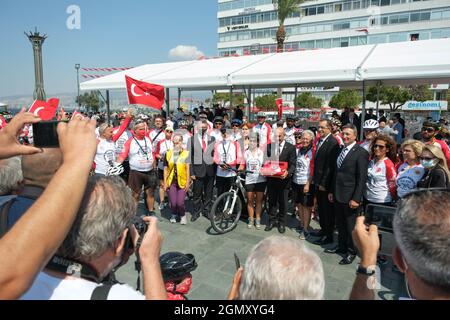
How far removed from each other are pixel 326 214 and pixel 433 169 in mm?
1652

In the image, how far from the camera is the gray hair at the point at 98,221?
1097mm

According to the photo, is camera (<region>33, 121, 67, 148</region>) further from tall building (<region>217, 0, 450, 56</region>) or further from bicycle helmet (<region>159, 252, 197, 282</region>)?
tall building (<region>217, 0, 450, 56</region>)

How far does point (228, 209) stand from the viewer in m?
5.46

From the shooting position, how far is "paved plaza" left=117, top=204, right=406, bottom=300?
11.6 feet

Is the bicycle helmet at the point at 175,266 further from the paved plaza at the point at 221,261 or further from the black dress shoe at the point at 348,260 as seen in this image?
the black dress shoe at the point at 348,260

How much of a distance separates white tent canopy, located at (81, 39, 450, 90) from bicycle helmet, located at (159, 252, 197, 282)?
556 cm

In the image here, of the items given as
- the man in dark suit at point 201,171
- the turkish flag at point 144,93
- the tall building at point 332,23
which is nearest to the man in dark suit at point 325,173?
the man in dark suit at point 201,171

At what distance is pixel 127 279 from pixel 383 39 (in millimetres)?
54576

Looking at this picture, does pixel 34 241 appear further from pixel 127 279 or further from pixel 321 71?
pixel 321 71

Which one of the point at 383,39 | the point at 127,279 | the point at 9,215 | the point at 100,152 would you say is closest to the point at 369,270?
the point at 9,215

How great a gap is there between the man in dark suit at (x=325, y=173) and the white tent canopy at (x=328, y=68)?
2335mm

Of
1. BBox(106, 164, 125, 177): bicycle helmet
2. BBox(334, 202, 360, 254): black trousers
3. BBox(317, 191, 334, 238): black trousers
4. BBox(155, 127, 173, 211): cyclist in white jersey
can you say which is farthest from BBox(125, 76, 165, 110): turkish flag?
BBox(334, 202, 360, 254): black trousers

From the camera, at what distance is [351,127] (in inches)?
173

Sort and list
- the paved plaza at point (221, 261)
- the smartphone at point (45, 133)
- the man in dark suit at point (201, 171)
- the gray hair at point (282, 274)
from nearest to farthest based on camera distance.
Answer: the gray hair at point (282, 274)
the smartphone at point (45, 133)
the paved plaza at point (221, 261)
the man in dark suit at point (201, 171)
